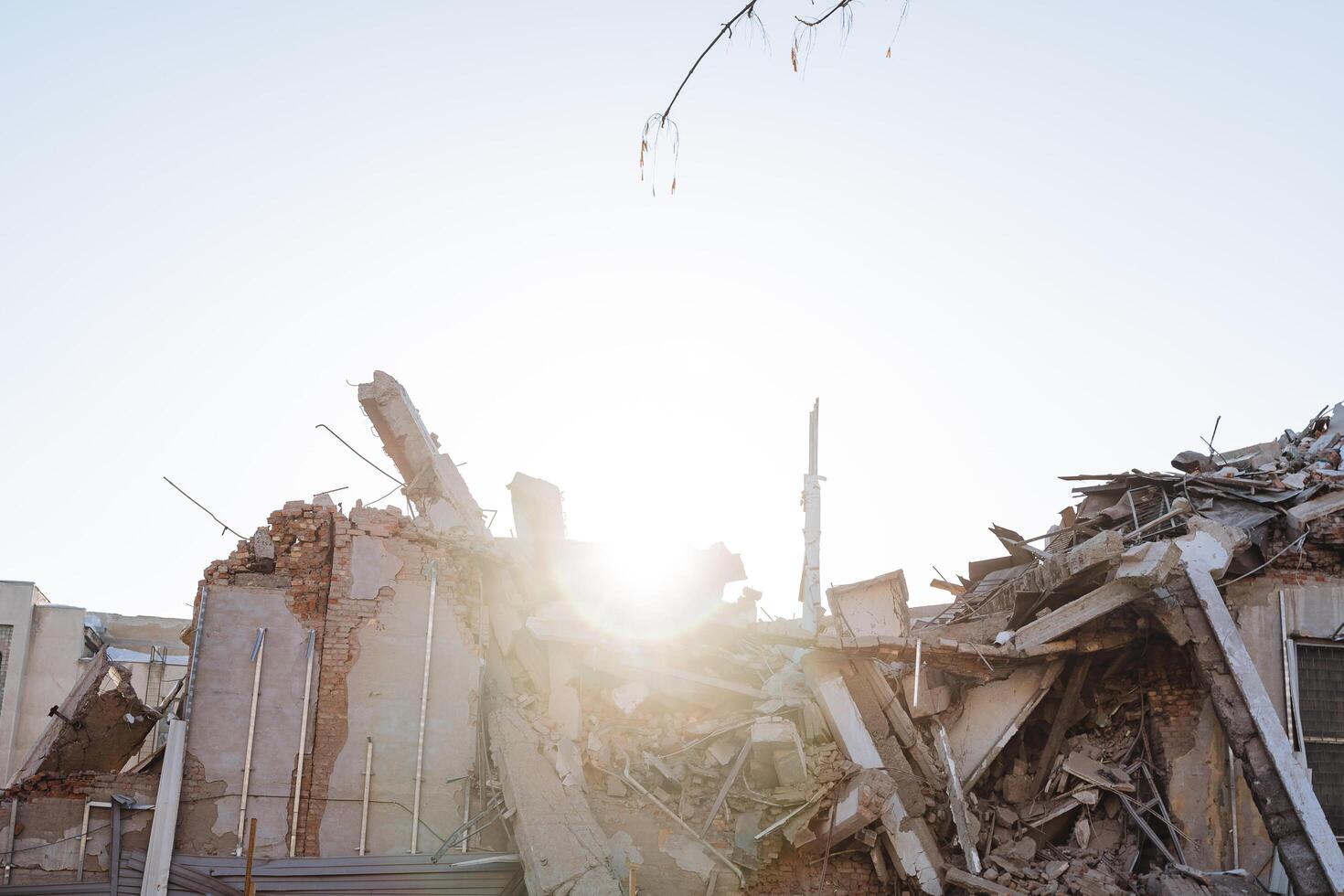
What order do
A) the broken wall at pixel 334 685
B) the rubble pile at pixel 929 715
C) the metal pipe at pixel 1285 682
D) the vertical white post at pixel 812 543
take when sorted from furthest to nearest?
1. the vertical white post at pixel 812 543
2. the metal pipe at pixel 1285 682
3. the broken wall at pixel 334 685
4. the rubble pile at pixel 929 715

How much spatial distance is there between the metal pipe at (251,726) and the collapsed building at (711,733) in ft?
0.10

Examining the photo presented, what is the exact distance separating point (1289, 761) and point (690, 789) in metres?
5.94

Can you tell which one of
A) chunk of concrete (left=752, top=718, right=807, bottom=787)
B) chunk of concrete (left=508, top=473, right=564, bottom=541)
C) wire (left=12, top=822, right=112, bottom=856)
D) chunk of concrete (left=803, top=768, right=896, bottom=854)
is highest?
chunk of concrete (left=508, top=473, right=564, bottom=541)

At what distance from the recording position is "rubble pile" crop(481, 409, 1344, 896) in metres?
11.6

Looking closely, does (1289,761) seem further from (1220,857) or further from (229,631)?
(229,631)

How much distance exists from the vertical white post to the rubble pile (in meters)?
3.86

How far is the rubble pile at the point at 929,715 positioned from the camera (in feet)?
38.1

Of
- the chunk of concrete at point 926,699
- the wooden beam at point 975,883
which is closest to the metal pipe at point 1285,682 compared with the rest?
the wooden beam at point 975,883

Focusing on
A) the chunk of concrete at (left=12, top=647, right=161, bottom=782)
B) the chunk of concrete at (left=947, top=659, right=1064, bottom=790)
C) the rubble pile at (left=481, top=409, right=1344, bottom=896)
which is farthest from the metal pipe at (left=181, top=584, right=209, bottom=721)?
the chunk of concrete at (left=947, top=659, right=1064, bottom=790)

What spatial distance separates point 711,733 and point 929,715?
107 inches

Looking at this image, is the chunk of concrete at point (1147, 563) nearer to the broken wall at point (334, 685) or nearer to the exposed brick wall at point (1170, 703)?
the exposed brick wall at point (1170, 703)

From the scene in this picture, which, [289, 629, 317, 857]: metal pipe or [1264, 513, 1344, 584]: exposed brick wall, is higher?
[1264, 513, 1344, 584]: exposed brick wall

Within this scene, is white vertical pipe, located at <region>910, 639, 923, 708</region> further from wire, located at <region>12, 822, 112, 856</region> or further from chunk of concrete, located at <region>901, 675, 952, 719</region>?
wire, located at <region>12, 822, 112, 856</region>

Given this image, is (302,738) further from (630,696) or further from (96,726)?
(630,696)
